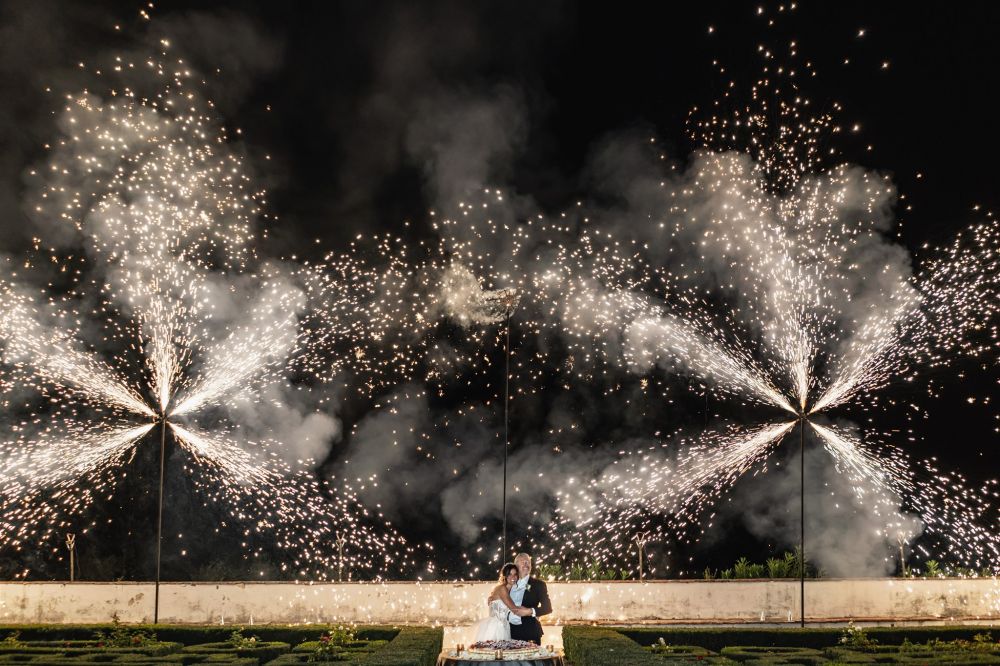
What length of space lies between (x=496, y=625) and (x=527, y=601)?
484 mm

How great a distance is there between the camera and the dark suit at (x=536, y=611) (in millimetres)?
9766

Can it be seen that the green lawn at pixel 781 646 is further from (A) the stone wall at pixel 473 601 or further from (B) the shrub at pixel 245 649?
(B) the shrub at pixel 245 649

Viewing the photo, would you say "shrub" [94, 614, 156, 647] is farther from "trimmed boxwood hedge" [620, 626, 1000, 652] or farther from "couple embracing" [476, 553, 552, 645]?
"trimmed boxwood hedge" [620, 626, 1000, 652]

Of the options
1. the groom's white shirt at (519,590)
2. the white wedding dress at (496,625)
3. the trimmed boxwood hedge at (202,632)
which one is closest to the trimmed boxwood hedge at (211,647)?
the trimmed boxwood hedge at (202,632)

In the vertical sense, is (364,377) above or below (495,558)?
above

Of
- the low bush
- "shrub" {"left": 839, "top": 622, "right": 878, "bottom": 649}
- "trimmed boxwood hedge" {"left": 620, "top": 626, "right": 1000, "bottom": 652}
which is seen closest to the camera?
the low bush

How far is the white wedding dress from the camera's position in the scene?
9.62 m

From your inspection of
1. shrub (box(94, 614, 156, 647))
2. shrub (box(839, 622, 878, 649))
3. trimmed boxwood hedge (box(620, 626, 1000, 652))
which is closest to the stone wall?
shrub (box(94, 614, 156, 647))

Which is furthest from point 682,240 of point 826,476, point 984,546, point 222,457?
point 222,457

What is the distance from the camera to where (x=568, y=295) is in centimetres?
2369

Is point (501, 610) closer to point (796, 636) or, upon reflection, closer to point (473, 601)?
point (796, 636)

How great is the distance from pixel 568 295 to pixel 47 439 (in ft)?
45.1

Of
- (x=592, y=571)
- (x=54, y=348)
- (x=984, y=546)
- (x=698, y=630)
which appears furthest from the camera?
(x=984, y=546)

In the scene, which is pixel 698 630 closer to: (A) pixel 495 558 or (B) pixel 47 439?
(A) pixel 495 558
